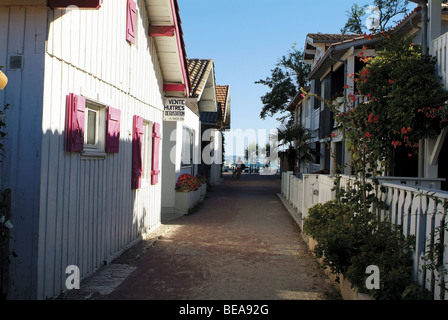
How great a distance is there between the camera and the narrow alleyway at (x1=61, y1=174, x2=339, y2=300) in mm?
4777

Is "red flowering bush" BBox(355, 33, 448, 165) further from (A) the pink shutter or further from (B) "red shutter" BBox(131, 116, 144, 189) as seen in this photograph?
(A) the pink shutter

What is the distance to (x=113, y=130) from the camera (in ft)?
19.4

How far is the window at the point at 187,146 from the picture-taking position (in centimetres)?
1266

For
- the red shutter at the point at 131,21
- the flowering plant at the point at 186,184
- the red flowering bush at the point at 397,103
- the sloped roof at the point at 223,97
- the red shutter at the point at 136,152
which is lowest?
the flowering plant at the point at 186,184

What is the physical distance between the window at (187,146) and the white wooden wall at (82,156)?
4917 mm

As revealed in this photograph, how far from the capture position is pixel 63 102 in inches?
175

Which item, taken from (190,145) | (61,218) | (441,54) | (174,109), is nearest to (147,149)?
(174,109)

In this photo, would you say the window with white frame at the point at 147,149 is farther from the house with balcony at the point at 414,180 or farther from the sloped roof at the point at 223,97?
the sloped roof at the point at 223,97

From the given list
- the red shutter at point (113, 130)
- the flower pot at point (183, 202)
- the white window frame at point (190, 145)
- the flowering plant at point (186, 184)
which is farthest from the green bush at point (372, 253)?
the white window frame at point (190, 145)

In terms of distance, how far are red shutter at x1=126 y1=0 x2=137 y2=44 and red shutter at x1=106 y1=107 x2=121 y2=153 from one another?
1471mm

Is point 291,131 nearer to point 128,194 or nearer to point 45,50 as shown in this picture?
point 128,194

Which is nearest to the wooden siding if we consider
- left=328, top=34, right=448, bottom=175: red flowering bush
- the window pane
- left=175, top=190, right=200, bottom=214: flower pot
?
the window pane

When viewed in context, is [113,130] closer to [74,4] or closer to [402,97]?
[74,4]

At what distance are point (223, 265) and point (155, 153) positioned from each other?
349 cm
